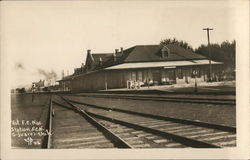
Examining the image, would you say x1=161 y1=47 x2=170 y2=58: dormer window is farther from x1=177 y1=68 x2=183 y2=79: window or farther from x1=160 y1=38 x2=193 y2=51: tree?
x1=177 y1=68 x2=183 y2=79: window

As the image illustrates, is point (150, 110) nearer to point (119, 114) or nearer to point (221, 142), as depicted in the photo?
point (119, 114)

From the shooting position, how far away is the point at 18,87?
2920mm

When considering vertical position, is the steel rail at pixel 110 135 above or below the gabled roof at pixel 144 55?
below

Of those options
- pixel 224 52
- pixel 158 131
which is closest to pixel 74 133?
pixel 158 131

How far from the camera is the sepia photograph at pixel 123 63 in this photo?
2.88m

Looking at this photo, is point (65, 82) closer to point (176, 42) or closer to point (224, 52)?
point (176, 42)

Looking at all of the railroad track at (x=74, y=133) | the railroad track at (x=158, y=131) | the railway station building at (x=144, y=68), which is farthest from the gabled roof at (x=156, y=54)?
the railroad track at (x=74, y=133)

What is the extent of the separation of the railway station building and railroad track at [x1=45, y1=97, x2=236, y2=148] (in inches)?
9.8

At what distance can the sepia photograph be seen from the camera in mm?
2877

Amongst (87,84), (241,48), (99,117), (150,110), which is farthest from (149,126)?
(241,48)

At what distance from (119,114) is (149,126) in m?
0.26

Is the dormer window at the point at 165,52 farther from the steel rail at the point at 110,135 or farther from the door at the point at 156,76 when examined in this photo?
the steel rail at the point at 110,135

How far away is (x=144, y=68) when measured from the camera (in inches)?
118

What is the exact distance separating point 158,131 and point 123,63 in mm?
612
